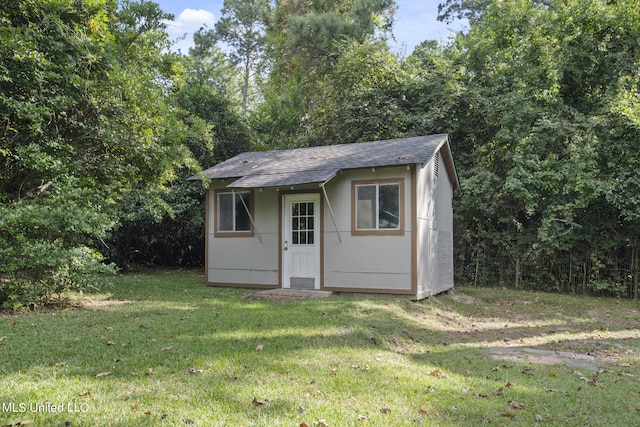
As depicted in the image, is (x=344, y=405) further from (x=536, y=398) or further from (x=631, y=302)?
(x=631, y=302)

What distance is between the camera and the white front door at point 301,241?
10570mm

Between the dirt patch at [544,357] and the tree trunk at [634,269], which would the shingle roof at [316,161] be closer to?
the dirt patch at [544,357]

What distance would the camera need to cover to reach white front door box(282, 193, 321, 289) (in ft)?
34.7

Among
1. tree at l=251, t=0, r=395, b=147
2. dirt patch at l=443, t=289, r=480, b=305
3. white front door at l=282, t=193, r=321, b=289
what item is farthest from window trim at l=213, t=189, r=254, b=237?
tree at l=251, t=0, r=395, b=147

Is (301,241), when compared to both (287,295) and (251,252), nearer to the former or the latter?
(251,252)

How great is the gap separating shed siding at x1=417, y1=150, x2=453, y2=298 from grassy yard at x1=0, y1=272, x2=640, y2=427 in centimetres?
188

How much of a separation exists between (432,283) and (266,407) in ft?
25.1

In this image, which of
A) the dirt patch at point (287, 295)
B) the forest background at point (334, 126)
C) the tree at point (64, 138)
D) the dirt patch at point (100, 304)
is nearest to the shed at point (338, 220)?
the dirt patch at point (287, 295)

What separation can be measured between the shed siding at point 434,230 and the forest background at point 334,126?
175 centimetres

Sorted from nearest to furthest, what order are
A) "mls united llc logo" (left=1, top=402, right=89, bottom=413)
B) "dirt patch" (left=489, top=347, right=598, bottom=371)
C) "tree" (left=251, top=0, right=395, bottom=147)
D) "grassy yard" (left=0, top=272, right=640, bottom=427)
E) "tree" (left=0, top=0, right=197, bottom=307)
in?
"mls united llc logo" (left=1, top=402, right=89, bottom=413) → "grassy yard" (left=0, top=272, right=640, bottom=427) → "dirt patch" (left=489, top=347, right=598, bottom=371) → "tree" (left=0, top=0, right=197, bottom=307) → "tree" (left=251, top=0, right=395, bottom=147)

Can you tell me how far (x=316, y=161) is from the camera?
11070mm

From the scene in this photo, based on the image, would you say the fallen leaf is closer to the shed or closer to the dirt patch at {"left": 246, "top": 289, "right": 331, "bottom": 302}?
the shed

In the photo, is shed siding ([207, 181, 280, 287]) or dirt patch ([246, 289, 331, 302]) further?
shed siding ([207, 181, 280, 287])

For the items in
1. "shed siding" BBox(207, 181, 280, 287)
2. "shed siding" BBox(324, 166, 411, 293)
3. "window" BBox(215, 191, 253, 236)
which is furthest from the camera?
"window" BBox(215, 191, 253, 236)
